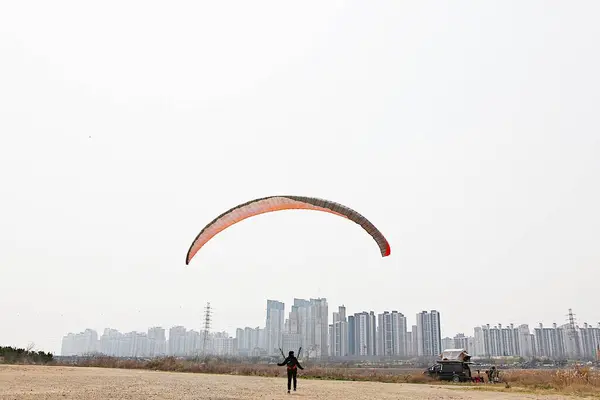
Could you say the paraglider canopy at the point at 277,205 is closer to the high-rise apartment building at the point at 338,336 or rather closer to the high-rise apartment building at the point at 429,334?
the high-rise apartment building at the point at 338,336

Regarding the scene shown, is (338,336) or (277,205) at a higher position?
(277,205)

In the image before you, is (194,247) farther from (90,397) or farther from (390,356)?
(390,356)

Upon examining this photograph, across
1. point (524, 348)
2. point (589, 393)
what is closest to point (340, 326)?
point (524, 348)

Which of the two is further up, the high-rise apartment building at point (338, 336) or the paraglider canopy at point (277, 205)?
the paraglider canopy at point (277, 205)

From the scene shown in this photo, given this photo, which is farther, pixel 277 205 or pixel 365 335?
pixel 365 335

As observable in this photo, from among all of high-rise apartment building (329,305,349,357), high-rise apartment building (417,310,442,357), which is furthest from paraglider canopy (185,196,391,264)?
high-rise apartment building (417,310,442,357)

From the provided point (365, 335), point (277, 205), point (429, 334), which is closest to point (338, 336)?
point (365, 335)

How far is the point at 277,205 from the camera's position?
17328 millimetres

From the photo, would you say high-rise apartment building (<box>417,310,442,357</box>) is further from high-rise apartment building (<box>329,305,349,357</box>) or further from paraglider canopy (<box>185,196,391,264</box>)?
paraglider canopy (<box>185,196,391,264</box>)

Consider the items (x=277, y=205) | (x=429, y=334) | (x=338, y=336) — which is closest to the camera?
(x=277, y=205)

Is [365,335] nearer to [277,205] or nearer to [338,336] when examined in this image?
[338,336]

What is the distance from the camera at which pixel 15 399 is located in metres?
14.6

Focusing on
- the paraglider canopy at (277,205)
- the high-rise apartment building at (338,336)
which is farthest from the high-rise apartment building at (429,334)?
the paraglider canopy at (277,205)

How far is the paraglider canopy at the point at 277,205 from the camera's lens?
16594 mm
